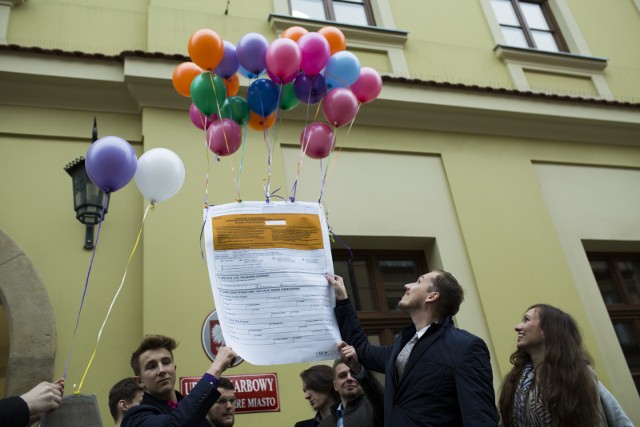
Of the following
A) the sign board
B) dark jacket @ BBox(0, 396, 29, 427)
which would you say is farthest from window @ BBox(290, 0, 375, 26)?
dark jacket @ BBox(0, 396, 29, 427)

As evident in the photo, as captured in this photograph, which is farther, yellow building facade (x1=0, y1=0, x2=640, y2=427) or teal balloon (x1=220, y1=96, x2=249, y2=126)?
yellow building facade (x1=0, y1=0, x2=640, y2=427)

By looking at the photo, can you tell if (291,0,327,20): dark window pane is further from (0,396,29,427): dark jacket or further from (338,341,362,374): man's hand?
(0,396,29,427): dark jacket

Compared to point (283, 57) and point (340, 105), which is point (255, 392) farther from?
point (283, 57)

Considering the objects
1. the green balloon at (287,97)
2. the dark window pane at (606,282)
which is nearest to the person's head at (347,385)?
the green balloon at (287,97)

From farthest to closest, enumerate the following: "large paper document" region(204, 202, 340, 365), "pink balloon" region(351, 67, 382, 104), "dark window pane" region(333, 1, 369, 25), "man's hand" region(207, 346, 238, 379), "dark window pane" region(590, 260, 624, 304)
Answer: "dark window pane" region(333, 1, 369, 25), "dark window pane" region(590, 260, 624, 304), "pink balloon" region(351, 67, 382, 104), "large paper document" region(204, 202, 340, 365), "man's hand" region(207, 346, 238, 379)

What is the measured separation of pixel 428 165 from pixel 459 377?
13.1ft

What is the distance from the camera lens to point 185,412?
2441mm

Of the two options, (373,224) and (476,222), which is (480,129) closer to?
(476,222)

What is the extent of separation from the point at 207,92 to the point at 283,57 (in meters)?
0.54

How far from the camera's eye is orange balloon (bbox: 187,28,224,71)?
357cm

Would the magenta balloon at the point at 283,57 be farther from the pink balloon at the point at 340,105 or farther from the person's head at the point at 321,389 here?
the person's head at the point at 321,389

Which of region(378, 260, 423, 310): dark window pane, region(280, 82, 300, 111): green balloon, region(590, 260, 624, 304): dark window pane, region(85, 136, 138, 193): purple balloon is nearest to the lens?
region(85, 136, 138, 193): purple balloon

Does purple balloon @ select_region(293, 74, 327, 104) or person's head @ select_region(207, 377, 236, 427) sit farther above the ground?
purple balloon @ select_region(293, 74, 327, 104)

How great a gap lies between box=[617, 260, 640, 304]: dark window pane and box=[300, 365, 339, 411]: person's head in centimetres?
424
